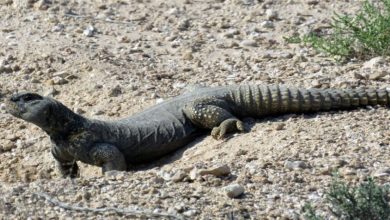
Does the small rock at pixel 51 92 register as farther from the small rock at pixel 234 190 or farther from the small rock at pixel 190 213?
the small rock at pixel 190 213

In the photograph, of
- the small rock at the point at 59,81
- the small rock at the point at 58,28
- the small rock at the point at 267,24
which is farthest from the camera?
the small rock at the point at 58,28

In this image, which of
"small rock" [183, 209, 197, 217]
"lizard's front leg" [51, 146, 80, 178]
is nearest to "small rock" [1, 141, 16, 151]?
"lizard's front leg" [51, 146, 80, 178]

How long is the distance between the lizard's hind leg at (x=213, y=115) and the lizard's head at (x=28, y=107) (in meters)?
1.34

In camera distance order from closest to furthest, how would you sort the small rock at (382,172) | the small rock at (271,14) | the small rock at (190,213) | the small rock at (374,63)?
the small rock at (190,213)
the small rock at (382,172)
the small rock at (374,63)
the small rock at (271,14)

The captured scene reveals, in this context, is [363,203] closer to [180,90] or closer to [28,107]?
[28,107]

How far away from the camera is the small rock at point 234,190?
7496 millimetres

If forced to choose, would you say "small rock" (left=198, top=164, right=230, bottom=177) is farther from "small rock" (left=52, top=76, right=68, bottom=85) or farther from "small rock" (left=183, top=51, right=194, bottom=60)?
"small rock" (left=183, top=51, right=194, bottom=60)

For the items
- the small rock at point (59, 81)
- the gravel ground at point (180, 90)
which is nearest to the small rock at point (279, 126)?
the gravel ground at point (180, 90)

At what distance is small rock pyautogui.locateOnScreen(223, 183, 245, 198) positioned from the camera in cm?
750

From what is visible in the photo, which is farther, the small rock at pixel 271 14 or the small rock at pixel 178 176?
the small rock at pixel 271 14

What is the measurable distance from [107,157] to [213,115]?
1057 millimetres

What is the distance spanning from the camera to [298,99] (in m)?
9.71

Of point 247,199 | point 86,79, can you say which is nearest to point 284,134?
point 247,199

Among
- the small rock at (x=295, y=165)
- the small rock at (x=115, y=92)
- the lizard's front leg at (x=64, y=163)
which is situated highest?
the small rock at (x=295, y=165)
